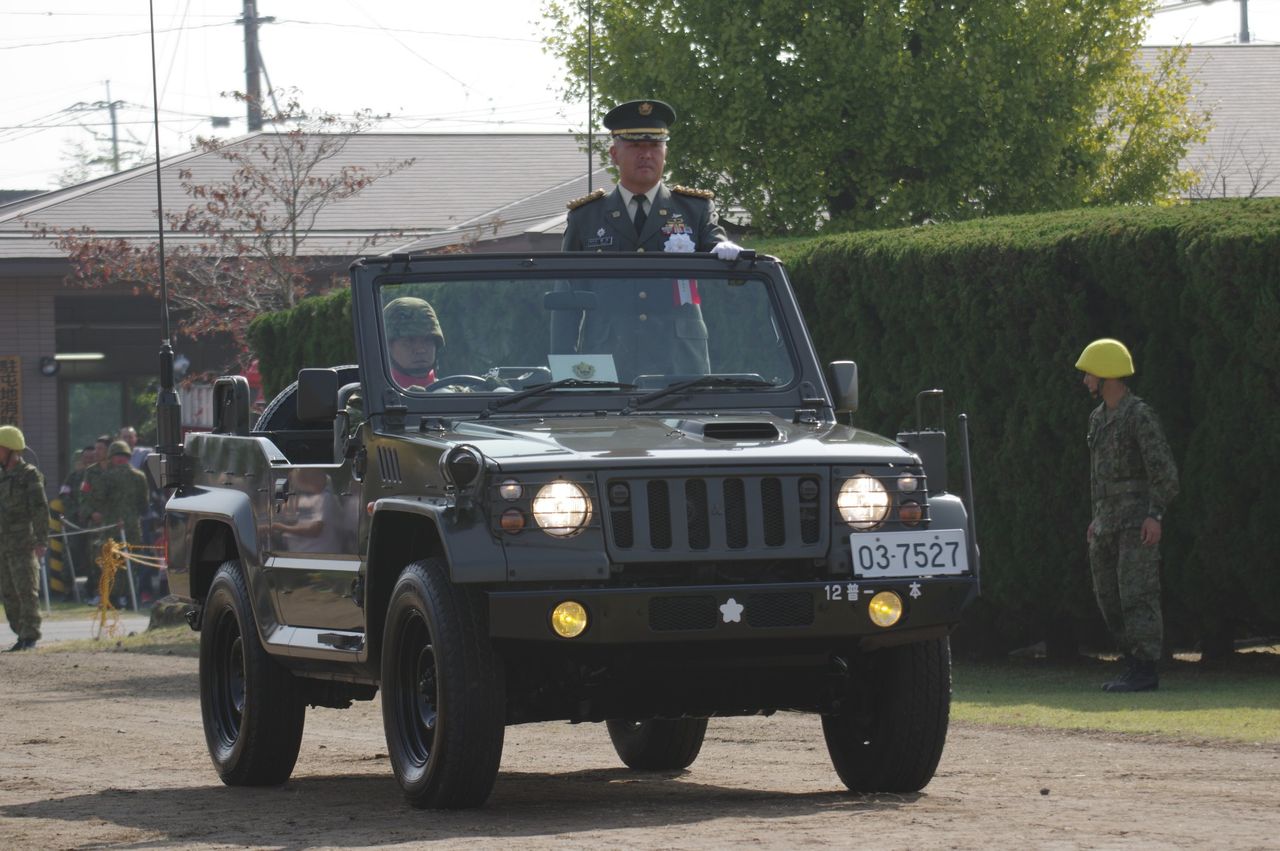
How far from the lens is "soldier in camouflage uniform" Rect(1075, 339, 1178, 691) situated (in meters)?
12.9

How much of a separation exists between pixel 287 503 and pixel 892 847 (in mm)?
3508

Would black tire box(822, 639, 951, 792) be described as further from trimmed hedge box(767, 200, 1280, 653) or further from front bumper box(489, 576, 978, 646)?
trimmed hedge box(767, 200, 1280, 653)

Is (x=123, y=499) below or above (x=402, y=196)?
below

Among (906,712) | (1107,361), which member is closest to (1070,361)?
(1107,361)

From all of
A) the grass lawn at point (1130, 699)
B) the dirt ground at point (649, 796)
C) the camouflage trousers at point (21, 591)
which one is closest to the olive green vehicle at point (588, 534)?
the dirt ground at point (649, 796)

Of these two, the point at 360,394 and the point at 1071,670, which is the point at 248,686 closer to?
the point at 360,394

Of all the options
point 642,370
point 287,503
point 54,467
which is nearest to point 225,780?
point 287,503

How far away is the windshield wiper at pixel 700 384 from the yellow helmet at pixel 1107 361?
461cm

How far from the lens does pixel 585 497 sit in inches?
290

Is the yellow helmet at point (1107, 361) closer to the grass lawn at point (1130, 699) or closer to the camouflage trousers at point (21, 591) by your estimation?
the grass lawn at point (1130, 699)

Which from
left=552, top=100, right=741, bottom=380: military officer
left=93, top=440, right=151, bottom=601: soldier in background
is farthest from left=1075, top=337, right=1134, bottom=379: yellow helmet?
left=93, top=440, right=151, bottom=601: soldier in background

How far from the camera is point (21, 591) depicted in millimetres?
21516

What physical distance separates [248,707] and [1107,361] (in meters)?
5.78

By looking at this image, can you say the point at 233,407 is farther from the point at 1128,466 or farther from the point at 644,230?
the point at 1128,466
